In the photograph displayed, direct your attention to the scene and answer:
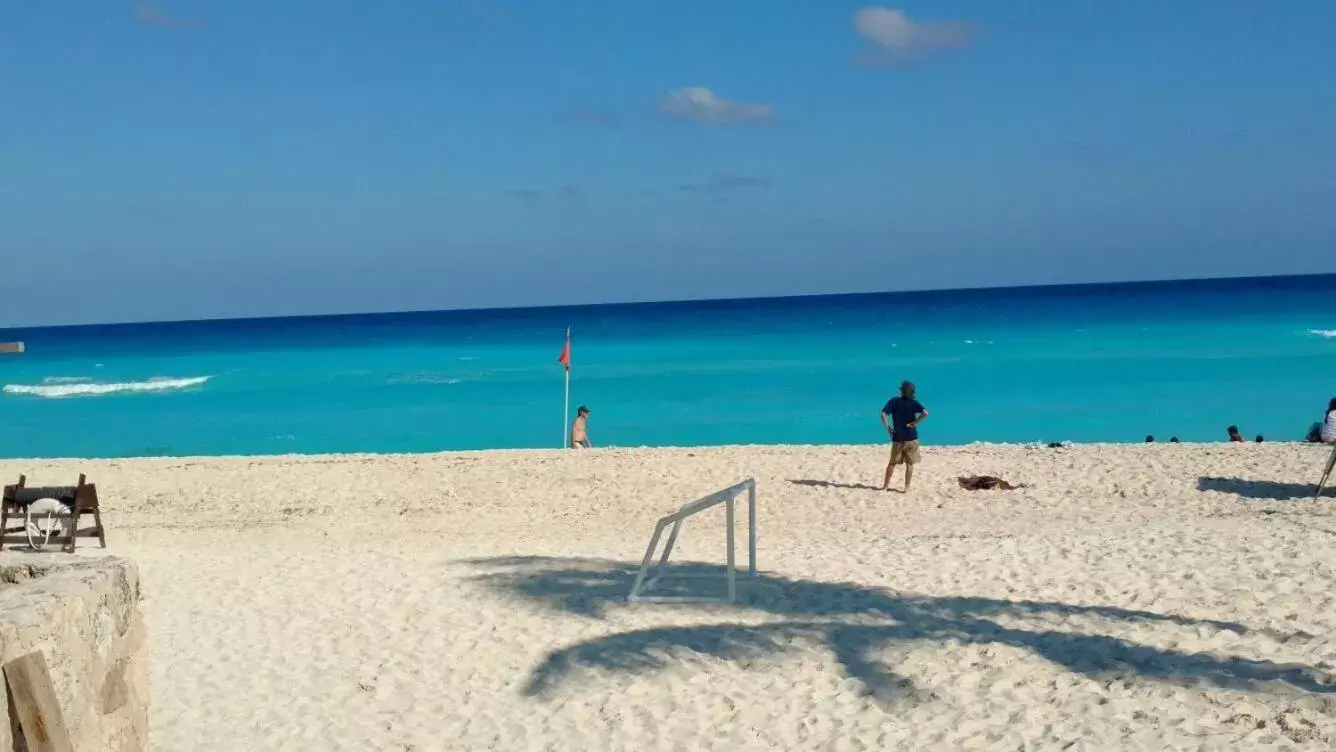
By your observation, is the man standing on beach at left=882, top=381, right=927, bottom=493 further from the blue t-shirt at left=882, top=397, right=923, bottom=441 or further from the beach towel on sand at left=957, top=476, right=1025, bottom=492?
the beach towel on sand at left=957, top=476, right=1025, bottom=492

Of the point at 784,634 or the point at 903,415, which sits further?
the point at 903,415

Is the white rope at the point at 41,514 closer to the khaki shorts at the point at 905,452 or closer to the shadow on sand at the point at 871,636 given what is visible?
the shadow on sand at the point at 871,636

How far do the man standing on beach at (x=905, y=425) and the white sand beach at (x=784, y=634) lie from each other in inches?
45.8

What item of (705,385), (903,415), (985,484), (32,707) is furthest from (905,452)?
(705,385)

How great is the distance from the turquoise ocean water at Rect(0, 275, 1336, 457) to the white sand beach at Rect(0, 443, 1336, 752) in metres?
17.4

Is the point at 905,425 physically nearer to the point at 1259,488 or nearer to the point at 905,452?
the point at 905,452

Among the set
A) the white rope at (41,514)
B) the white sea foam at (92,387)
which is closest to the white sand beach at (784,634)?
the white rope at (41,514)

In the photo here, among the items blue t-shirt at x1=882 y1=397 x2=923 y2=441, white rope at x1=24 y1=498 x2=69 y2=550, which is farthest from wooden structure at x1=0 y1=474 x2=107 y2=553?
blue t-shirt at x1=882 y1=397 x2=923 y2=441

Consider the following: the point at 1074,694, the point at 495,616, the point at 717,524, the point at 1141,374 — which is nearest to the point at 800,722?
the point at 1074,694

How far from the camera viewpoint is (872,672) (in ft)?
21.8

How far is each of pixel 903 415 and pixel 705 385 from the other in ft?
96.5

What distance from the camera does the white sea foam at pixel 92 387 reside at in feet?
153

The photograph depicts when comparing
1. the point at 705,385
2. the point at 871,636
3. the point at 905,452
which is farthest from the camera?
the point at 705,385

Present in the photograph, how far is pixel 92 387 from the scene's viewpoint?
162 ft
